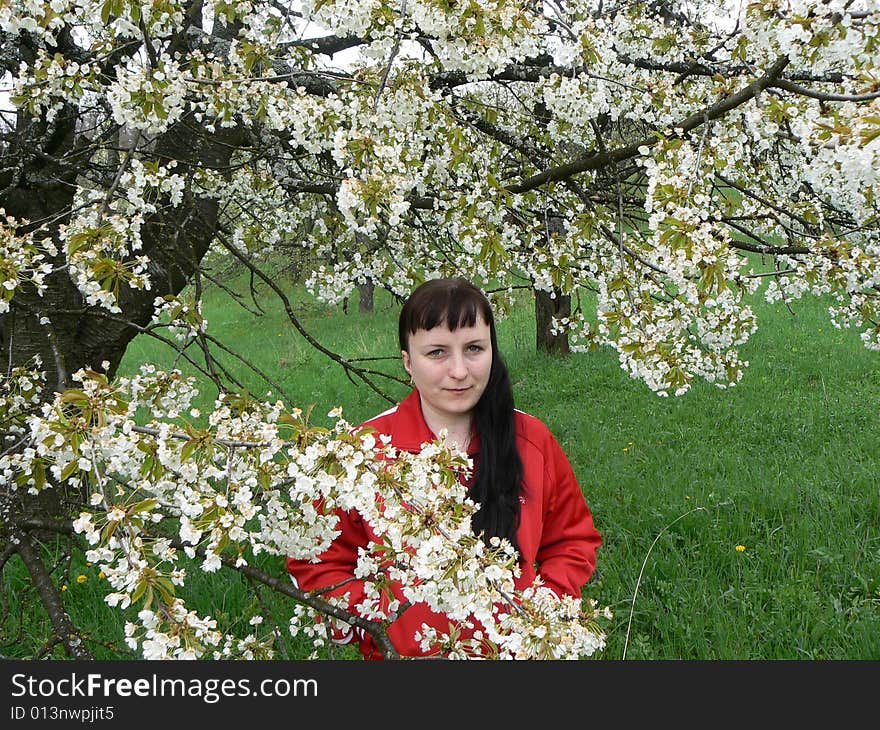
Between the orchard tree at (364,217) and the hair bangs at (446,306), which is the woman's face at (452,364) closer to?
the hair bangs at (446,306)

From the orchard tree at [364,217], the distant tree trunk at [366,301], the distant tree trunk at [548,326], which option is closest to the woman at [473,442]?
the orchard tree at [364,217]

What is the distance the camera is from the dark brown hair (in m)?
2.14

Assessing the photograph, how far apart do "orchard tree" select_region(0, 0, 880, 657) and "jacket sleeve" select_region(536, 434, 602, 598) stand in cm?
63

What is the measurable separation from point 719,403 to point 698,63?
3813 millimetres

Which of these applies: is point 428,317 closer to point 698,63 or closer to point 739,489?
point 698,63

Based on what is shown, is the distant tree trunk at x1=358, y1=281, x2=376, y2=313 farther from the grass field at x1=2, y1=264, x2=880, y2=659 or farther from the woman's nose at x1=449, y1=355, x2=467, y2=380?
the woman's nose at x1=449, y1=355, x2=467, y2=380

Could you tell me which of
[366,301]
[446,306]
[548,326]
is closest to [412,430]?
[446,306]

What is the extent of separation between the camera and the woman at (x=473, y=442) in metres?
2.12

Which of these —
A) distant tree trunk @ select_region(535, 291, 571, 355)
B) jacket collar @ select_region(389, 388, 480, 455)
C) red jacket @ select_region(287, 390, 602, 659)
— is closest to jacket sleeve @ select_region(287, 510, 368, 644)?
red jacket @ select_region(287, 390, 602, 659)

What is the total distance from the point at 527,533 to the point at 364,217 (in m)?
1.36

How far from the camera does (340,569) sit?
2.07 m

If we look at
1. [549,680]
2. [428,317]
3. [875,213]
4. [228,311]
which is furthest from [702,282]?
[228,311]

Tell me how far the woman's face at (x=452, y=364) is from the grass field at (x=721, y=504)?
85cm

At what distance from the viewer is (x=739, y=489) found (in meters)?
4.86
